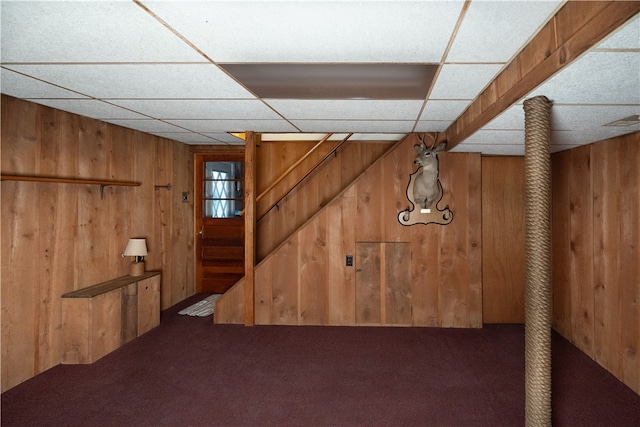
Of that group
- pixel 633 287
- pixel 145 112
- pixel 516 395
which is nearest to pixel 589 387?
pixel 516 395

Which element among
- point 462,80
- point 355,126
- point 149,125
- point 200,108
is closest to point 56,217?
point 149,125

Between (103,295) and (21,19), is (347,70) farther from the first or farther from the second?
(103,295)

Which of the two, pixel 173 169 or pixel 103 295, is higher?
pixel 173 169

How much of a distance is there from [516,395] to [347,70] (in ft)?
8.30

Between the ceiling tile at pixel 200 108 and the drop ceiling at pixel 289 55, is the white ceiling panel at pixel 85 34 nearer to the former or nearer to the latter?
the drop ceiling at pixel 289 55

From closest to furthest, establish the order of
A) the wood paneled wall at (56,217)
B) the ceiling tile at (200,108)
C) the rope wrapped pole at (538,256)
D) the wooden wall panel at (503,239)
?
the rope wrapped pole at (538,256), the wood paneled wall at (56,217), the ceiling tile at (200,108), the wooden wall panel at (503,239)

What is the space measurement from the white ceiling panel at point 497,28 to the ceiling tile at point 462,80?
11 cm

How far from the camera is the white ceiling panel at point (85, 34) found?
4.95 feet

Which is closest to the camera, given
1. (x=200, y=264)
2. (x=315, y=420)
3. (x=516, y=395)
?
(x=315, y=420)

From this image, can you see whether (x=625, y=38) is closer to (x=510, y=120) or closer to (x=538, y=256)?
(x=538, y=256)

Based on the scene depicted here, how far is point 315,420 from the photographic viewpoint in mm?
2355

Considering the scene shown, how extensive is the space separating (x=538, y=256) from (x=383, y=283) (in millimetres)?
2346

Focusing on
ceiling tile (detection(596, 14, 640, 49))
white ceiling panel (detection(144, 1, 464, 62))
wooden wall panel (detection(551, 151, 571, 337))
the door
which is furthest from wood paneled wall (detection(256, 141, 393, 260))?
ceiling tile (detection(596, 14, 640, 49))

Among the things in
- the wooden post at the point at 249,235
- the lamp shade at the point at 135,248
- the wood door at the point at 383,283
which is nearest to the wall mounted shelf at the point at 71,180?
the lamp shade at the point at 135,248
